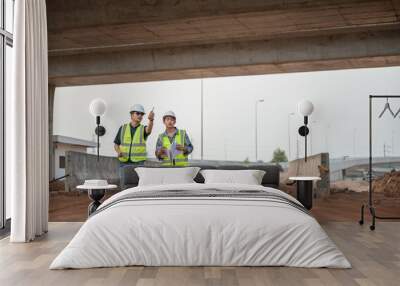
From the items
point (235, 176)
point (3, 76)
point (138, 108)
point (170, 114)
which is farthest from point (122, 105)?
point (235, 176)

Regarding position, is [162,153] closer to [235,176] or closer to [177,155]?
[177,155]

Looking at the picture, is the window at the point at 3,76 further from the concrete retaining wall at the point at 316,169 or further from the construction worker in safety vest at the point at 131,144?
the concrete retaining wall at the point at 316,169

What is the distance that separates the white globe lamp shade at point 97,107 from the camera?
9.28 meters

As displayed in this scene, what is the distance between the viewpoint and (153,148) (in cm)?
917

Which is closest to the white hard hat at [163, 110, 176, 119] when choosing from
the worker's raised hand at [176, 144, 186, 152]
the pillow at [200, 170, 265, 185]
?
the worker's raised hand at [176, 144, 186, 152]

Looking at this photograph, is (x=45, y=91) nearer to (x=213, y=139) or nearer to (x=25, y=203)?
(x=25, y=203)

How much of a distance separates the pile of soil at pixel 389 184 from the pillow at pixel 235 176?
3637 millimetres

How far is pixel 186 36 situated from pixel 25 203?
394cm

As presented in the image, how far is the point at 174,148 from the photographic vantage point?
8.30 m

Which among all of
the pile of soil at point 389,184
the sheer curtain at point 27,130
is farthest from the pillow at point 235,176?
the pile of soil at point 389,184

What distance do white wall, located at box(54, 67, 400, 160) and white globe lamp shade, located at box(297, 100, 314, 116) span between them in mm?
277

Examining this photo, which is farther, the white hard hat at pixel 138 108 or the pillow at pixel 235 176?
the white hard hat at pixel 138 108

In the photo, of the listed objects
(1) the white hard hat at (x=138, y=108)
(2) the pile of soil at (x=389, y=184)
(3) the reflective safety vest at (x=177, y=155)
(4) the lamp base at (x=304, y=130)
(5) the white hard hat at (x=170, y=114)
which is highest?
(1) the white hard hat at (x=138, y=108)

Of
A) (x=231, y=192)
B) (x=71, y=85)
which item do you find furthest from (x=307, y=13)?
(x=71, y=85)
